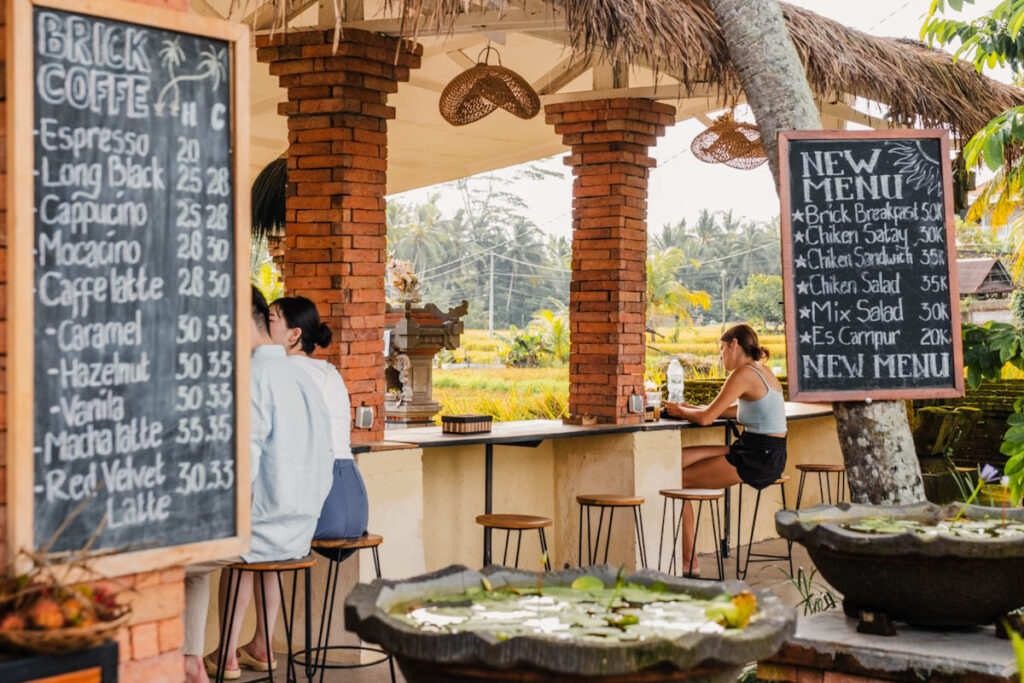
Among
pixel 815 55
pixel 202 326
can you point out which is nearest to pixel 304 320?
pixel 202 326

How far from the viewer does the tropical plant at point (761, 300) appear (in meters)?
58.6

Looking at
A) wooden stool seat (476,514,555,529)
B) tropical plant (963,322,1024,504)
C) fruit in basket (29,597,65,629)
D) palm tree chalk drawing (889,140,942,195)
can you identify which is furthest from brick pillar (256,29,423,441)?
fruit in basket (29,597,65,629)

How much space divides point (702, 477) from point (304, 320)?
10.9 ft

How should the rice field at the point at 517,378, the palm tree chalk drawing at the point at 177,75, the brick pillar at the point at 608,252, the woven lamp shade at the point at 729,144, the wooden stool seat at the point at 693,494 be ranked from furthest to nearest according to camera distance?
the rice field at the point at 517,378, the woven lamp shade at the point at 729,144, the brick pillar at the point at 608,252, the wooden stool seat at the point at 693,494, the palm tree chalk drawing at the point at 177,75

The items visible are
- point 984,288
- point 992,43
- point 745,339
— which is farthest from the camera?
point 984,288

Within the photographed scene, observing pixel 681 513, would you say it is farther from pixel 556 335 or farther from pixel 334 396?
pixel 556 335

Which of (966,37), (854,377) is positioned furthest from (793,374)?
(966,37)

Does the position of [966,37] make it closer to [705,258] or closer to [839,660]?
[839,660]

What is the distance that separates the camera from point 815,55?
6.77m

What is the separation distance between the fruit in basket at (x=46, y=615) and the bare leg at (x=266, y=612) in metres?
2.27

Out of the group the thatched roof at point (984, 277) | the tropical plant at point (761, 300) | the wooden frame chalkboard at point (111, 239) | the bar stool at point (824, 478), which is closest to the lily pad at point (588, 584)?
the wooden frame chalkboard at point (111, 239)

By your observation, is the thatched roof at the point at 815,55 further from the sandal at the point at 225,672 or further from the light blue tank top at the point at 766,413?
the sandal at the point at 225,672

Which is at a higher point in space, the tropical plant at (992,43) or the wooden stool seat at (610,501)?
the tropical plant at (992,43)

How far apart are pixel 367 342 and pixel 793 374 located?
2024 millimetres
